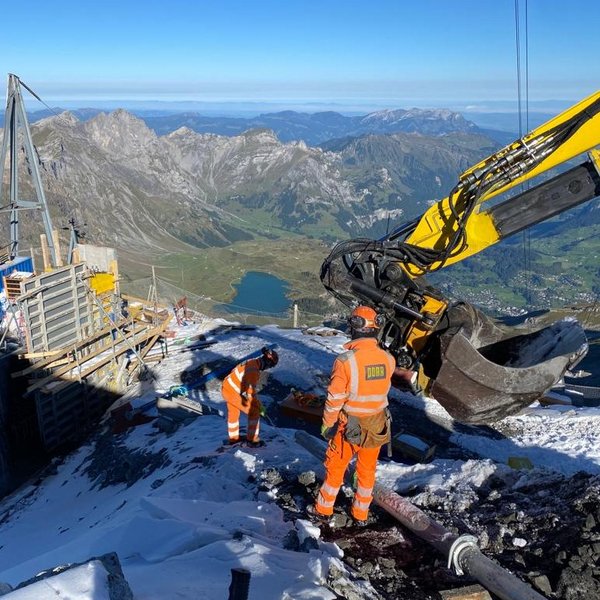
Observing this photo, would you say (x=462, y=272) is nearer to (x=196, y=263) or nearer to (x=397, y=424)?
(x=196, y=263)

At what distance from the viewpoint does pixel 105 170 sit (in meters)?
181

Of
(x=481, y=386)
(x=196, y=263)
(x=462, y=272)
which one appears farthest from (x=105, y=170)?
(x=481, y=386)

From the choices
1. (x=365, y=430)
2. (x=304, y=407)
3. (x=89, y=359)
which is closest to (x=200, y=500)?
(x=365, y=430)

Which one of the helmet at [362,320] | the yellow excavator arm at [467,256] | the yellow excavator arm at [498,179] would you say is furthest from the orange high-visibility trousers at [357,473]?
the yellow excavator arm at [498,179]

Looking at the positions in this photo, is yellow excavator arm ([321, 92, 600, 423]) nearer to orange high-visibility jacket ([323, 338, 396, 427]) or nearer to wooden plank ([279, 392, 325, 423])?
orange high-visibility jacket ([323, 338, 396, 427])

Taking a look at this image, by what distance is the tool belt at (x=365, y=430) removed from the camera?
253 inches

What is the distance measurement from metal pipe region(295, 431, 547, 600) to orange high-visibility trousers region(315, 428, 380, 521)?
322mm

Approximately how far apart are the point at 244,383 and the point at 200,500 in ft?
8.37

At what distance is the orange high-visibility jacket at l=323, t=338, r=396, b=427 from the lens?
247 inches

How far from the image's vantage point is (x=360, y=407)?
6395 mm

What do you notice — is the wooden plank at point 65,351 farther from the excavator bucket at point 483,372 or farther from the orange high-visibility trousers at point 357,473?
the excavator bucket at point 483,372

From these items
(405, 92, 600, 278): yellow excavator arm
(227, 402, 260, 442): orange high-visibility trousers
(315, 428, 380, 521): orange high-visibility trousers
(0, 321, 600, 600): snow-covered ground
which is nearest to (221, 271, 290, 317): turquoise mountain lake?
(0, 321, 600, 600): snow-covered ground

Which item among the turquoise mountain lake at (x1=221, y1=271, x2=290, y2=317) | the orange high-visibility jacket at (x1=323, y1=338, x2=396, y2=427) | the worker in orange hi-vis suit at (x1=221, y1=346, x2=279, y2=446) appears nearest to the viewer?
the orange high-visibility jacket at (x1=323, y1=338, x2=396, y2=427)

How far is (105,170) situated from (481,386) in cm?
19059
